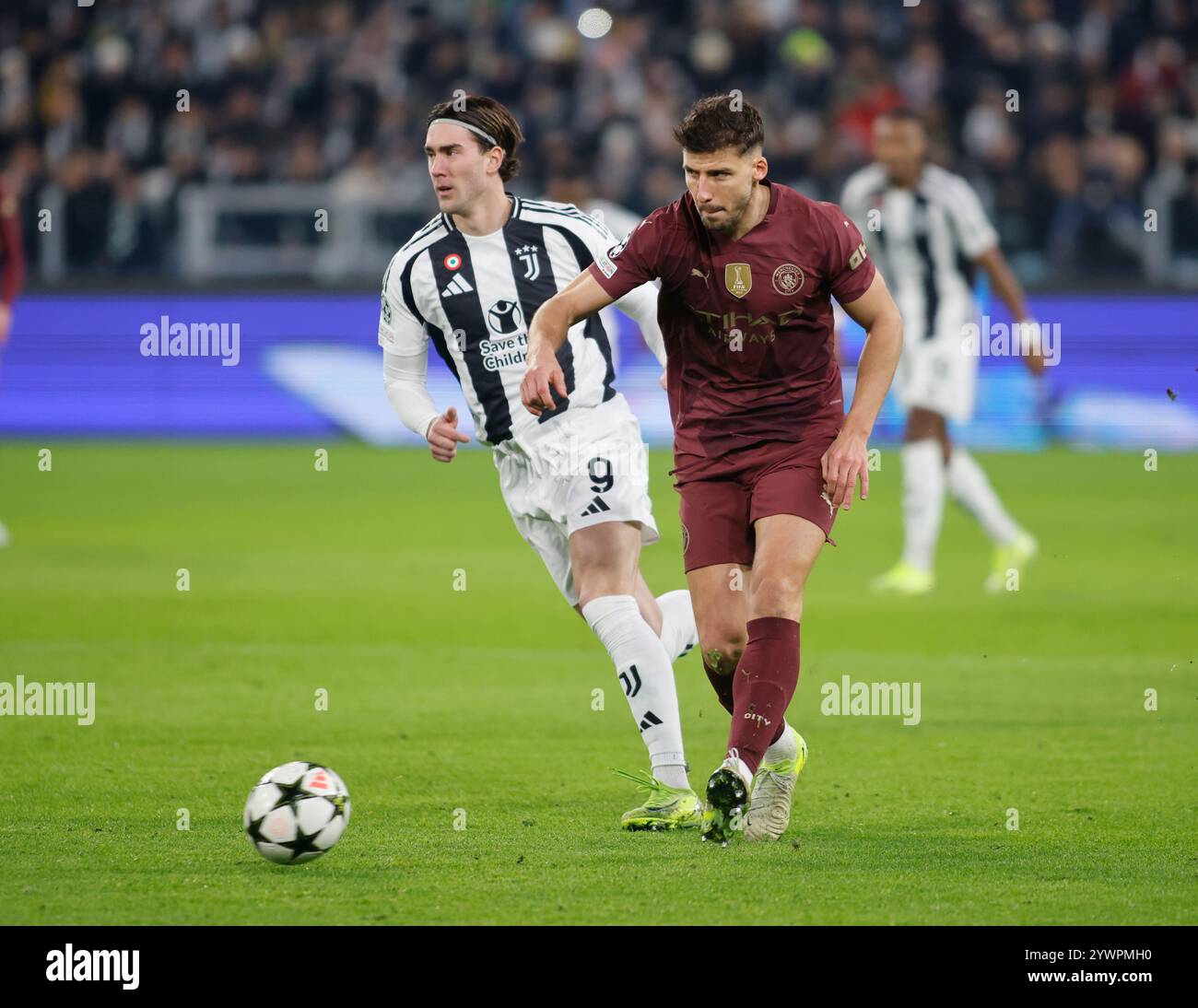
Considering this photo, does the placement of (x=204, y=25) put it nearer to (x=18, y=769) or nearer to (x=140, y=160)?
(x=140, y=160)

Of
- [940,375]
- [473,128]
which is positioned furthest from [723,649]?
[940,375]

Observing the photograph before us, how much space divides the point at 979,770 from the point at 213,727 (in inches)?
123

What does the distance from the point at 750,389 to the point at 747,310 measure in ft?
0.88

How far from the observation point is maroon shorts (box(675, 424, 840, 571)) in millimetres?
5914

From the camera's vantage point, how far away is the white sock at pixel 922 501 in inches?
473

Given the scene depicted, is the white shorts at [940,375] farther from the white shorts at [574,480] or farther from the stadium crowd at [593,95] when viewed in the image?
the stadium crowd at [593,95]

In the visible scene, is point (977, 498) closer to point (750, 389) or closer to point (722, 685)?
point (722, 685)

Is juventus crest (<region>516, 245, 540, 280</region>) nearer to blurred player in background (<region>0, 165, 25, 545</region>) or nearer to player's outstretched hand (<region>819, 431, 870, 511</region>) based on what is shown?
player's outstretched hand (<region>819, 431, 870, 511</region>)

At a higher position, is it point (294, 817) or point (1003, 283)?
point (1003, 283)

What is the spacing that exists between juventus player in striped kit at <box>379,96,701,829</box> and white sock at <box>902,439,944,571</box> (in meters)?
5.35

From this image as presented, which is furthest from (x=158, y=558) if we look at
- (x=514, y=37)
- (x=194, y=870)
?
(x=514, y=37)

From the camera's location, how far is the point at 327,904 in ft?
16.3

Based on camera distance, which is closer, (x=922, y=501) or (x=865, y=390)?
(x=865, y=390)

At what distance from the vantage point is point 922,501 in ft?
39.4
